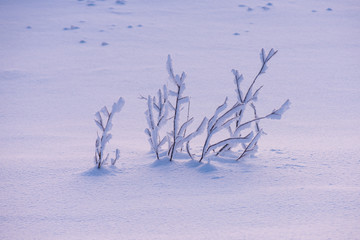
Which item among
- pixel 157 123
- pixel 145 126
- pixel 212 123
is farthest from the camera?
pixel 145 126

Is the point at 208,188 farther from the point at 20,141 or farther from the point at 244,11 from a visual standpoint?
the point at 244,11

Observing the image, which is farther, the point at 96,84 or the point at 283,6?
the point at 283,6

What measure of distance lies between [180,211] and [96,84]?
111 inches

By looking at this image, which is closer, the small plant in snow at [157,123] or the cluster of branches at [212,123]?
the cluster of branches at [212,123]

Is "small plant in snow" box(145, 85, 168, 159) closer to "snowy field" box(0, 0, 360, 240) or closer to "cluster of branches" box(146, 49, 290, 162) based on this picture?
"cluster of branches" box(146, 49, 290, 162)

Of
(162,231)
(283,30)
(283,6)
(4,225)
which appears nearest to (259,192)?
(162,231)

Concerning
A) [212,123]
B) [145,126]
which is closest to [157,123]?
[212,123]

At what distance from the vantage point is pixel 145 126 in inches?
117

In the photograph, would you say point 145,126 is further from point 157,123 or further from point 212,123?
point 212,123

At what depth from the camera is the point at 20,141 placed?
2.50m

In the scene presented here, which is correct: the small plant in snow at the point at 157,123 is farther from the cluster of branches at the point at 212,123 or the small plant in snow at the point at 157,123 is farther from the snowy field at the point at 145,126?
the snowy field at the point at 145,126

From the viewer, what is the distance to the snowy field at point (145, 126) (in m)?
1.44

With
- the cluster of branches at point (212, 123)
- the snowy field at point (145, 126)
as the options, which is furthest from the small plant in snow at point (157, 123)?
the snowy field at point (145, 126)

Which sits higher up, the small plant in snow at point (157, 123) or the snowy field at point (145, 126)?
the small plant in snow at point (157, 123)
